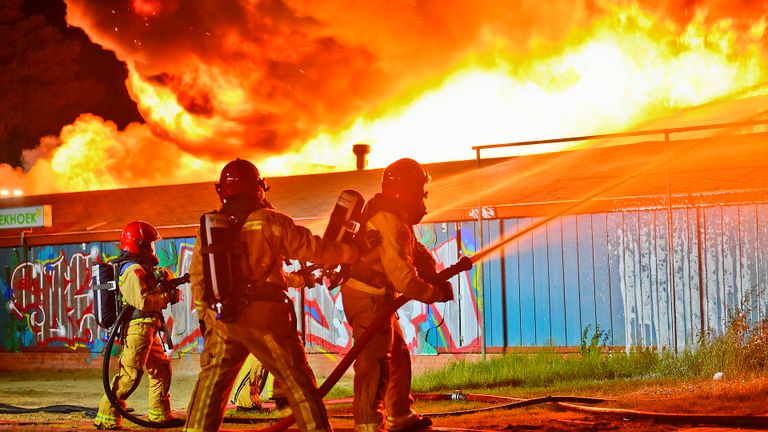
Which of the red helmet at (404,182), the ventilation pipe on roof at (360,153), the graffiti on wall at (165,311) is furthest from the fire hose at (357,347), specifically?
the ventilation pipe on roof at (360,153)

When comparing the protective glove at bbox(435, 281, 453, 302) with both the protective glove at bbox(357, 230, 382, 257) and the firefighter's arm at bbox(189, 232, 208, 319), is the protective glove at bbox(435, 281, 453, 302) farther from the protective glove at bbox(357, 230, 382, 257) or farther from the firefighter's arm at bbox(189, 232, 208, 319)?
the firefighter's arm at bbox(189, 232, 208, 319)

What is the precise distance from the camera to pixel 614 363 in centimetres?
1232

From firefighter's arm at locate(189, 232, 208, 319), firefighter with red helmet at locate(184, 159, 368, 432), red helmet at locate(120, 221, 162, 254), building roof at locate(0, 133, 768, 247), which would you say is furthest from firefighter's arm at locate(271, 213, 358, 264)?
building roof at locate(0, 133, 768, 247)

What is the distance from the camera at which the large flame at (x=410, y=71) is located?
17.2 metres

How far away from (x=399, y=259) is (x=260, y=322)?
1.18m

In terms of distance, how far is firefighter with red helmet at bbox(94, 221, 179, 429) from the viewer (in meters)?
9.20

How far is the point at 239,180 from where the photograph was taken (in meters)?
6.67

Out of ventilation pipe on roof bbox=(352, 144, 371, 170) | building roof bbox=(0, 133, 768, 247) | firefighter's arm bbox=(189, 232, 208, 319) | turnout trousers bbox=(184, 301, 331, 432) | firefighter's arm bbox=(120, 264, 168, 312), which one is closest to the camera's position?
turnout trousers bbox=(184, 301, 331, 432)

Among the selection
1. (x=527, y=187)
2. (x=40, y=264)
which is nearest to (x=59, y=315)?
(x=40, y=264)

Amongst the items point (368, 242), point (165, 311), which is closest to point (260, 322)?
point (368, 242)

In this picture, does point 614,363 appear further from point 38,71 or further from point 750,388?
point 38,71

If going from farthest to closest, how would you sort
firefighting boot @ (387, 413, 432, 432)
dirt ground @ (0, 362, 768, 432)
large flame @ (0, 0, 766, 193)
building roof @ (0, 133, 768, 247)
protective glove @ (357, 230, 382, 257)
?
large flame @ (0, 0, 766, 193) < building roof @ (0, 133, 768, 247) < dirt ground @ (0, 362, 768, 432) < firefighting boot @ (387, 413, 432, 432) < protective glove @ (357, 230, 382, 257)

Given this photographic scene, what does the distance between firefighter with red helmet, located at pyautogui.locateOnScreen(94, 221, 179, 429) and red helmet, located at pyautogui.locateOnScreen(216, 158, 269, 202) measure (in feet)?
9.29

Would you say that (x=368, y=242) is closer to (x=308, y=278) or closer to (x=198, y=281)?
(x=198, y=281)
